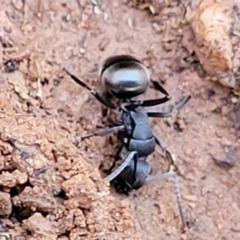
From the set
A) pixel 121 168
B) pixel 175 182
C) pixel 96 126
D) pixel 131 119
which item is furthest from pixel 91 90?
pixel 175 182

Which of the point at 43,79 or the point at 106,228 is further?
the point at 43,79

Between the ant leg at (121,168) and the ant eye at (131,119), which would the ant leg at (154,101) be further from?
the ant leg at (121,168)

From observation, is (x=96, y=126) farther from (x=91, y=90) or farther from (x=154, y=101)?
(x=154, y=101)

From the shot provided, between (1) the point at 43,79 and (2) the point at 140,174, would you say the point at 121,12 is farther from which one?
(2) the point at 140,174

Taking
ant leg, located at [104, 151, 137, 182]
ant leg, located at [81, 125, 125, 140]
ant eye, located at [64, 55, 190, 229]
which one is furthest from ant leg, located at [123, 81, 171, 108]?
ant leg, located at [104, 151, 137, 182]

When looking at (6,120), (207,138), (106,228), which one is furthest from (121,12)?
(106,228)
